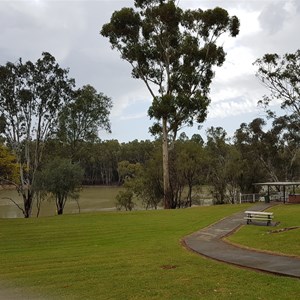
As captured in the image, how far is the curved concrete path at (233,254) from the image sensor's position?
8.90m

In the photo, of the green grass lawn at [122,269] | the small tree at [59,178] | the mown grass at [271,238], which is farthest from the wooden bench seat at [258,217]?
the small tree at [59,178]

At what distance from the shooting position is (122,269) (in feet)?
31.5

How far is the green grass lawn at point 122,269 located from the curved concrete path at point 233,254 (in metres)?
0.41

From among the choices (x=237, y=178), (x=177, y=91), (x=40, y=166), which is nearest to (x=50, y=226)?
(x=177, y=91)

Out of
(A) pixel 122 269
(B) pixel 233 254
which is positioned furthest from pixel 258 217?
(A) pixel 122 269

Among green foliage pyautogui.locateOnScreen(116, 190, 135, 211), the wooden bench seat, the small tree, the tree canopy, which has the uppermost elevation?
the tree canopy

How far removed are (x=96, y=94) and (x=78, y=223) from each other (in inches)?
832

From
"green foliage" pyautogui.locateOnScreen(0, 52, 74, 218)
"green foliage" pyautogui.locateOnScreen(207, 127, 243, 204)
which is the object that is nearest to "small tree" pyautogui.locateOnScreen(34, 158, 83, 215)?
"green foliage" pyautogui.locateOnScreen(0, 52, 74, 218)

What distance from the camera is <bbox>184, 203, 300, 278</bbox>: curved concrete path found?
890 cm

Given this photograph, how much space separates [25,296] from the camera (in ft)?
24.9

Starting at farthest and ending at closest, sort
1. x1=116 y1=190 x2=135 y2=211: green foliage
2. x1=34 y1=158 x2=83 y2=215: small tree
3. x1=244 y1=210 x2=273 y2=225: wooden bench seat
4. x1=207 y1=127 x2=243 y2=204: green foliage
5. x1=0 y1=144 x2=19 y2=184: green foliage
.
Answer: x1=207 y1=127 x2=243 y2=204: green foliage < x1=116 y1=190 x2=135 y2=211: green foliage < x1=0 y1=144 x2=19 y2=184: green foliage < x1=34 y1=158 x2=83 y2=215: small tree < x1=244 y1=210 x2=273 y2=225: wooden bench seat

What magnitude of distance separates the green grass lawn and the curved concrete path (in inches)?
16.1

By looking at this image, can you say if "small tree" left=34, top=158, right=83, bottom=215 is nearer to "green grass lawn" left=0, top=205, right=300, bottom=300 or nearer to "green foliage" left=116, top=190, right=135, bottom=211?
"green grass lawn" left=0, top=205, right=300, bottom=300

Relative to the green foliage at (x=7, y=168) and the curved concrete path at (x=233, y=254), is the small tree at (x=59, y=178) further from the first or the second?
the curved concrete path at (x=233, y=254)
